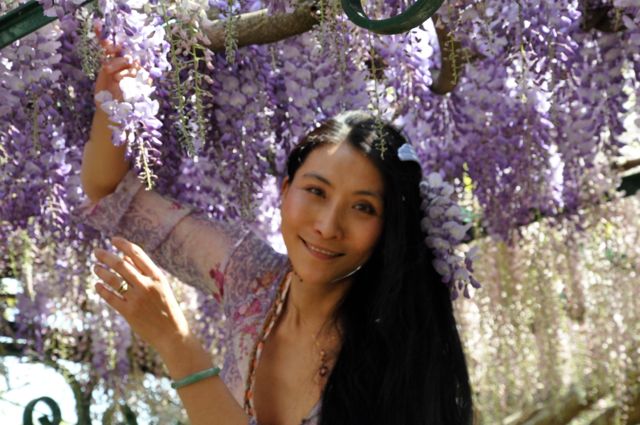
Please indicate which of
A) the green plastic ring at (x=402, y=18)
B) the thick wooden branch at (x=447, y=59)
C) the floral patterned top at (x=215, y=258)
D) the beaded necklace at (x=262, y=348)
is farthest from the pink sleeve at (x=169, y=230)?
the green plastic ring at (x=402, y=18)

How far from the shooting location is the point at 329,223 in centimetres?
211

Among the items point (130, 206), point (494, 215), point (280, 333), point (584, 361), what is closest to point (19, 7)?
point (130, 206)

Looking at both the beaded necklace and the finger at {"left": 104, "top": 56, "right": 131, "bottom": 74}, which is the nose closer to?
the beaded necklace

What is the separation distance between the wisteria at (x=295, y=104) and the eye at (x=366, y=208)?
151mm

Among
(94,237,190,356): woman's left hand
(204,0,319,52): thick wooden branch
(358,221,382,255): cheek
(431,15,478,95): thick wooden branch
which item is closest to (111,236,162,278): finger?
(94,237,190,356): woman's left hand

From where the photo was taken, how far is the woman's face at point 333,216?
2141 mm

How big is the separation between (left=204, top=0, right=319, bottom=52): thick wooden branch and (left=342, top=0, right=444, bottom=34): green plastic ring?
503 millimetres

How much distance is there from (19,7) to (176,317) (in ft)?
1.89

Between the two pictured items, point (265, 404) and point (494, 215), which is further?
point (494, 215)

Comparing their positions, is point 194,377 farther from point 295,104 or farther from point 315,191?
point 295,104

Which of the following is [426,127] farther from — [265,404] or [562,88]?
[265,404]

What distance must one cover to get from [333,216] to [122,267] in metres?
0.39

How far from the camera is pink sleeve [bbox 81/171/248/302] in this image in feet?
7.79

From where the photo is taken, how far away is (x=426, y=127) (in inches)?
114
